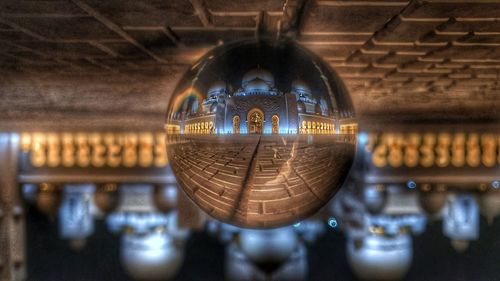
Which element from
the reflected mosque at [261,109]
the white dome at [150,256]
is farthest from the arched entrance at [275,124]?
the white dome at [150,256]

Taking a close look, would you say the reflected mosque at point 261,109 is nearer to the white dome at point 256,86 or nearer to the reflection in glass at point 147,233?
the white dome at point 256,86

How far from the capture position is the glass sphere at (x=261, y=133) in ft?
2.27

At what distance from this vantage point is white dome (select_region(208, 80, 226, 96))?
726 mm

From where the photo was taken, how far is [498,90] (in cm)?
286

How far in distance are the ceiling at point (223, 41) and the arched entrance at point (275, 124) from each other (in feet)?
0.85

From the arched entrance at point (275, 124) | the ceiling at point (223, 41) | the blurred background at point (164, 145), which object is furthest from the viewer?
the blurred background at point (164, 145)

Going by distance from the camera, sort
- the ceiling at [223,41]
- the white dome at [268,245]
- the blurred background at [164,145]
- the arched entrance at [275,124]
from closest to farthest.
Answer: the arched entrance at [275,124] < the ceiling at [223,41] < the blurred background at [164,145] < the white dome at [268,245]

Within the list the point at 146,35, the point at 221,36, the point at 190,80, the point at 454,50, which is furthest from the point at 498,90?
the point at 190,80

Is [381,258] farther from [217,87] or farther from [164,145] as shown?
[217,87]

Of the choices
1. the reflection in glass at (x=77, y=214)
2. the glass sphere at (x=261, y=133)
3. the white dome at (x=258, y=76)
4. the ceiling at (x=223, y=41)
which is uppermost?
the ceiling at (x=223, y=41)

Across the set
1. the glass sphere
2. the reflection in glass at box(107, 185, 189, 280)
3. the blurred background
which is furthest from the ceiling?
the reflection in glass at box(107, 185, 189, 280)

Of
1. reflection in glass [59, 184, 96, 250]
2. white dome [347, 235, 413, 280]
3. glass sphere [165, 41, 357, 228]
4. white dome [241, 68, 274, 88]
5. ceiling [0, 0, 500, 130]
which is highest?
ceiling [0, 0, 500, 130]

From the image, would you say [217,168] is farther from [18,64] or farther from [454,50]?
[18,64]

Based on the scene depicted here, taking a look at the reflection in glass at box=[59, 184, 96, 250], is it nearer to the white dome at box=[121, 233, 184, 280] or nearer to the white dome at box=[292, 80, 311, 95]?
the white dome at box=[121, 233, 184, 280]
